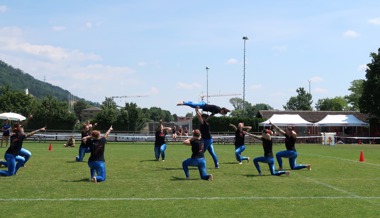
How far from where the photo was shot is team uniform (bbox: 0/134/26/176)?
1490 cm

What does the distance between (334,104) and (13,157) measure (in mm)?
124097

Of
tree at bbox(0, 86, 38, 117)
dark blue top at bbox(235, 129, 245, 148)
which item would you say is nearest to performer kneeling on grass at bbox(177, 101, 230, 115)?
dark blue top at bbox(235, 129, 245, 148)

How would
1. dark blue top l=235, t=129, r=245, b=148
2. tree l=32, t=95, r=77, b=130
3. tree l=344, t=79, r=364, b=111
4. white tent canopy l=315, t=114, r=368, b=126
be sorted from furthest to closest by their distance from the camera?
tree l=344, t=79, r=364, b=111 < tree l=32, t=95, r=77, b=130 < white tent canopy l=315, t=114, r=368, b=126 < dark blue top l=235, t=129, r=245, b=148

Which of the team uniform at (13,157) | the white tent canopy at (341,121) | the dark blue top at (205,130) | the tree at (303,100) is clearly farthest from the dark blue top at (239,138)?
the tree at (303,100)

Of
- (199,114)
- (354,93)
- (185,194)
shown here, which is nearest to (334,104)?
(354,93)

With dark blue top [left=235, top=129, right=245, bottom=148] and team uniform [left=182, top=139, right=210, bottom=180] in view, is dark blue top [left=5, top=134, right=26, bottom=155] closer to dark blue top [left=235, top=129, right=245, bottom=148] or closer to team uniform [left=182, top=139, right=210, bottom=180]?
team uniform [left=182, top=139, right=210, bottom=180]

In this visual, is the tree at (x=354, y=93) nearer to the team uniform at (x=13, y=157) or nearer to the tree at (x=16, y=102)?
the tree at (x=16, y=102)

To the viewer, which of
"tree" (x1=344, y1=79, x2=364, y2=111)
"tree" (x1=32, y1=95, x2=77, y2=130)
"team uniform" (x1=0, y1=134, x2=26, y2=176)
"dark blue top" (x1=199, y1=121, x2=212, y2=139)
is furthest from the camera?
"tree" (x1=344, y1=79, x2=364, y2=111)

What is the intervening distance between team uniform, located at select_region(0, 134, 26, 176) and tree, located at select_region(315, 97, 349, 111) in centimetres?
12137

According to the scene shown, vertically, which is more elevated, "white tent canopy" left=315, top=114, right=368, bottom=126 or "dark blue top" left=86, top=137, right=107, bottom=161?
"white tent canopy" left=315, top=114, right=368, bottom=126

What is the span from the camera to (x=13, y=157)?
15.0 m

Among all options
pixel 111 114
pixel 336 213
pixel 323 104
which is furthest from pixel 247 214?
pixel 323 104

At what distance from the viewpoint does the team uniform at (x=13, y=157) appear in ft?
48.9

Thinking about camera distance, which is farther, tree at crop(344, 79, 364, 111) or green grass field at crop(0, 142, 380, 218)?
tree at crop(344, 79, 364, 111)
